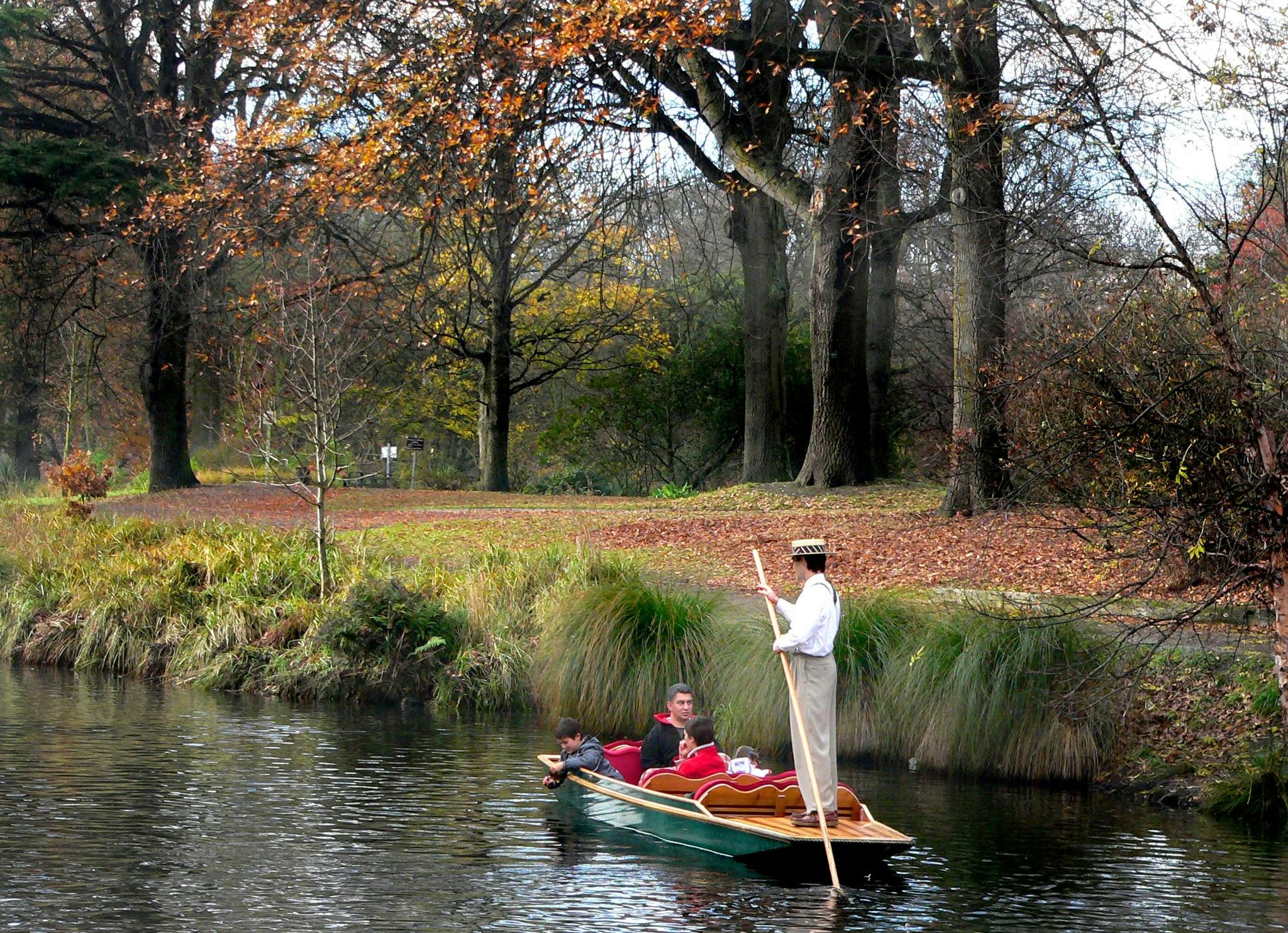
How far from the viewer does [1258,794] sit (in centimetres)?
1100

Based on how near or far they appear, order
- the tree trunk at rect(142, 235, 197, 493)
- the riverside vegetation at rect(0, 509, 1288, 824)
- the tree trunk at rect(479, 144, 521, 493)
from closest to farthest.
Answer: the riverside vegetation at rect(0, 509, 1288, 824)
the tree trunk at rect(142, 235, 197, 493)
the tree trunk at rect(479, 144, 521, 493)

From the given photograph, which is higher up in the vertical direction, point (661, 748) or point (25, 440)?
point (25, 440)

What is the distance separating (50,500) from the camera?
2967 centimetres

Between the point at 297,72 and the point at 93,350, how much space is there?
8.87 m

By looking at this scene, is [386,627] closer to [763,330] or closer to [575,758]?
[575,758]

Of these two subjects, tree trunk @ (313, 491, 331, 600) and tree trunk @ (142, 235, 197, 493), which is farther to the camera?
tree trunk @ (142, 235, 197, 493)

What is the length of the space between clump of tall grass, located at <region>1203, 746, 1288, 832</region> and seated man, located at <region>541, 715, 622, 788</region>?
14.1ft

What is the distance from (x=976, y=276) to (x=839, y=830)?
11.2 m

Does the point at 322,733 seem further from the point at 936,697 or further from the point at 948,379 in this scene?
the point at 948,379

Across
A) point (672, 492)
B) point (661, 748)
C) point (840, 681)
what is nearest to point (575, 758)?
point (661, 748)

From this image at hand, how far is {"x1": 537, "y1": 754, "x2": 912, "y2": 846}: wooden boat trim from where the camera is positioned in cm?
931

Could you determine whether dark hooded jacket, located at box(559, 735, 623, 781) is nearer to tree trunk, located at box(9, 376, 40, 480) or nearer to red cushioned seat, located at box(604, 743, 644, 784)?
red cushioned seat, located at box(604, 743, 644, 784)

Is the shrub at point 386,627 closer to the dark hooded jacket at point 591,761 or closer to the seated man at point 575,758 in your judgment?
the seated man at point 575,758

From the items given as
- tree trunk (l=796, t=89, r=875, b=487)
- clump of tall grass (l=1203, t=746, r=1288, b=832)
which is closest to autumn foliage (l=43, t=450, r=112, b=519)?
tree trunk (l=796, t=89, r=875, b=487)
